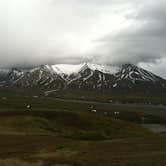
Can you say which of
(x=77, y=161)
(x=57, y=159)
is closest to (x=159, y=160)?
(x=77, y=161)

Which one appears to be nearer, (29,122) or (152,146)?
(152,146)

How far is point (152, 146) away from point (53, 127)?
64977mm

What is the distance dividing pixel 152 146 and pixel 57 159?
61.2 ft

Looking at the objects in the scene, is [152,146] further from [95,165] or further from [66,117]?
[66,117]

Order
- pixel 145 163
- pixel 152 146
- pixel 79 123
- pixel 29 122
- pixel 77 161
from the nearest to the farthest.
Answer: pixel 145 163 → pixel 77 161 → pixel 152 146 → pixel 29 122 → pixel 79 123

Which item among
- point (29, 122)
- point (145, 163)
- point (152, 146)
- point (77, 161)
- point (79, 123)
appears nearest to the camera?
point (145, 163)

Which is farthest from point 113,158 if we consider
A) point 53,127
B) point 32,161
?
point 53,127

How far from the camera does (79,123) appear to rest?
5148 inches

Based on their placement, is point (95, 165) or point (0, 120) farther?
point (0, 120)

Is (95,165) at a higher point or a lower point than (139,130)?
higher

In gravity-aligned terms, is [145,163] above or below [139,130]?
above

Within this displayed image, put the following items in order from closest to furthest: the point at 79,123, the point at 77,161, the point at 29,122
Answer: the point at 77,161 → the point at 29,122 → the point at 79,123

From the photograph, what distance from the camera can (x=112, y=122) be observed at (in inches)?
5374

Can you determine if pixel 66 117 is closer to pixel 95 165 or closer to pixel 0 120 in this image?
pixel 0 120
